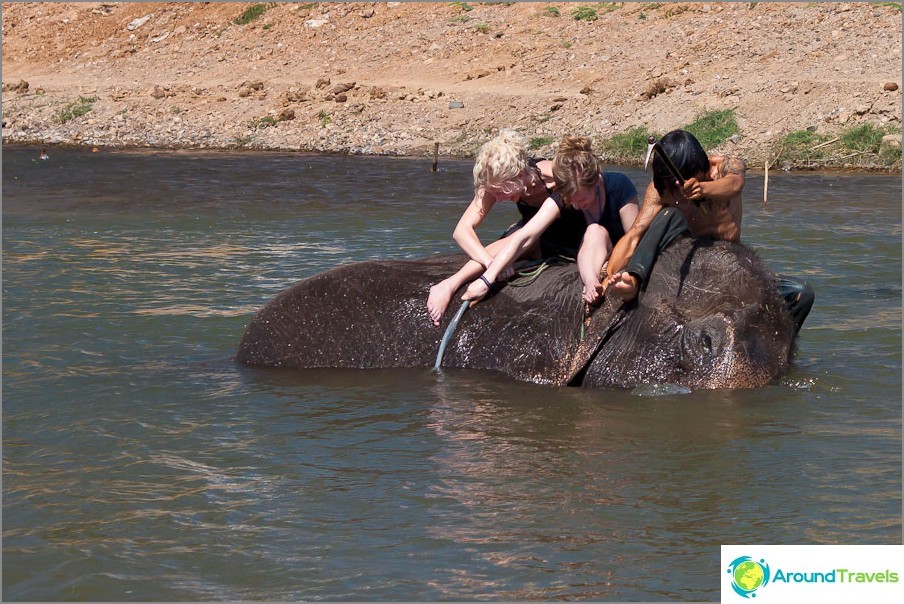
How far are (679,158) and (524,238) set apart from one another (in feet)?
3.33

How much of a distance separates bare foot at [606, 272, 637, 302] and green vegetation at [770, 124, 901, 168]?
12.7 meters

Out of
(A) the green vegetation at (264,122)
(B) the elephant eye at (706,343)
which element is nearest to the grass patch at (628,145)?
(A) the green vegetation at (264,122)

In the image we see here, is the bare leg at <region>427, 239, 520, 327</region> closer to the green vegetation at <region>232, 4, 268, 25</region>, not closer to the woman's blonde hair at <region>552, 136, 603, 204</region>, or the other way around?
the woman's blonde hair at <region>552, 136, 603, 204</region>

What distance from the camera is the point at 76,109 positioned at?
29172 mm

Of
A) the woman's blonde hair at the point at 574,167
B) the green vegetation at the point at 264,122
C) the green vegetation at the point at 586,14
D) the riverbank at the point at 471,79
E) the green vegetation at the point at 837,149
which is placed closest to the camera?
the woman's blonde hair at the point at 574,167

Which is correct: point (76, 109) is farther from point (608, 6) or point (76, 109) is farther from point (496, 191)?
point (496, 191)

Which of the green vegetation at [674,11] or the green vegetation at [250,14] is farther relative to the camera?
the green vegetation at [250,14]

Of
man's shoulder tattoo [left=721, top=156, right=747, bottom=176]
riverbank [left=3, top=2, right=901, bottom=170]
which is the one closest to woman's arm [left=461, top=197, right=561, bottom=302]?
man's shoulder tattoo [left=721, top=156, right=747, bottom=176]

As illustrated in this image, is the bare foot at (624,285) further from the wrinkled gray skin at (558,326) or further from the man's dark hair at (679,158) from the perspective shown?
the man's dark hair at (679,158)

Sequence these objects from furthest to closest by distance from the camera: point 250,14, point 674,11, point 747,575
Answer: point 250,14 → point 674,11 → point 747,575

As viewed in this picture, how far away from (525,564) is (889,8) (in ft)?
68.7

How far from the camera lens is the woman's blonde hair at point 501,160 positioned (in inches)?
288

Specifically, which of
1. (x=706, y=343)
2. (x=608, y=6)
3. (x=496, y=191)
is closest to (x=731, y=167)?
(x=706, y=343)

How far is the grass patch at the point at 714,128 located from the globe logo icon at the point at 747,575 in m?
16.1
